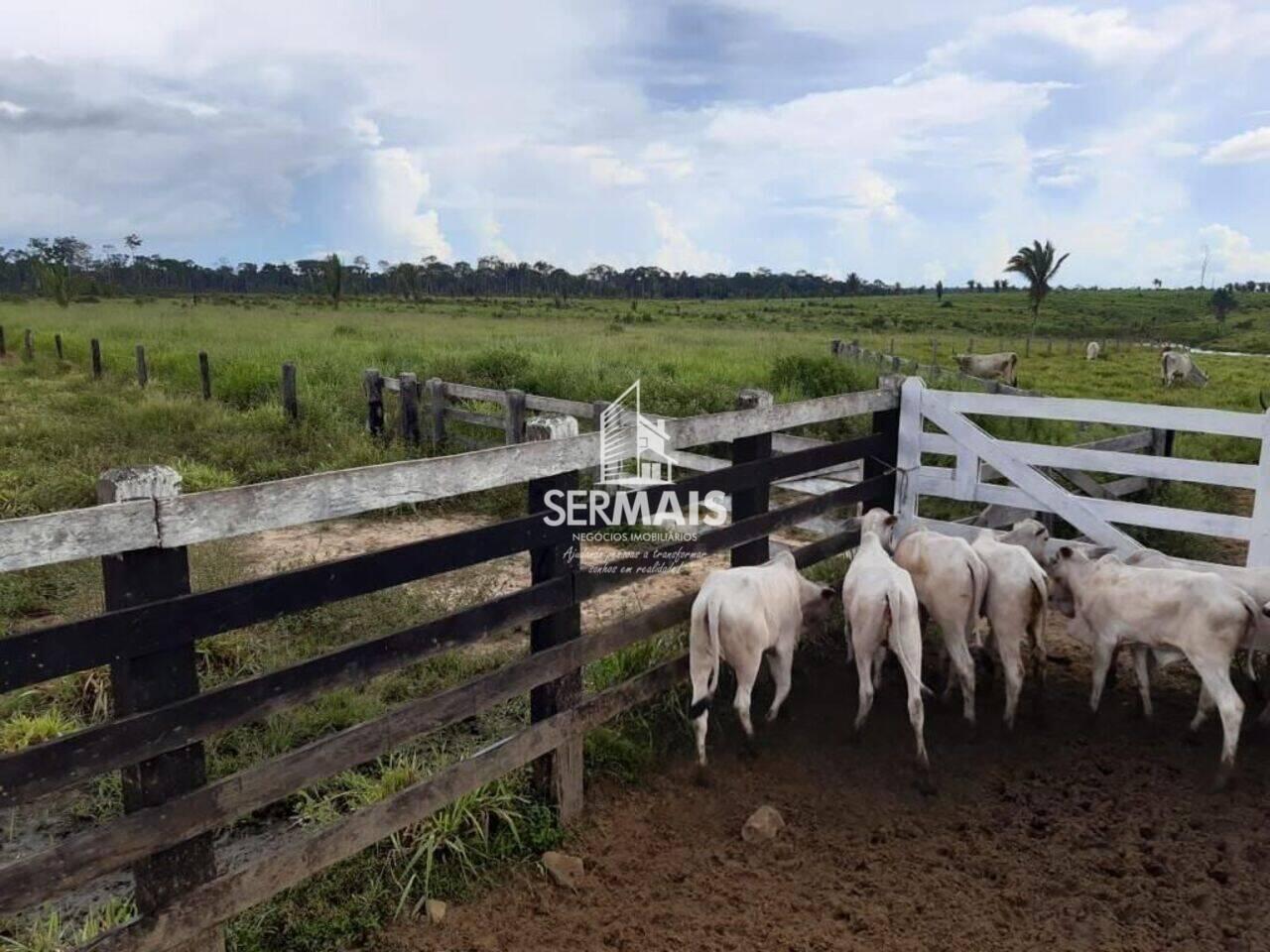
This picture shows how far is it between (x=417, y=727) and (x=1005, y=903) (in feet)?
7.40

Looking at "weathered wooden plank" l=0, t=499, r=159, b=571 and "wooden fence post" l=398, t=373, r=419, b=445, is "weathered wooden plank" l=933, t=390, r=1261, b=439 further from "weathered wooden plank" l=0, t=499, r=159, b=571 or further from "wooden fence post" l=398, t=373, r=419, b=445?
"wooden fence post" l=398, t=373, r=419, b=445

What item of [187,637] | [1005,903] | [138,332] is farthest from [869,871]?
[138,332]

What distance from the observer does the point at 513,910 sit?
3430 millimetres

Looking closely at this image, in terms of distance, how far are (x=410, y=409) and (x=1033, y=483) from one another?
857 centimetres

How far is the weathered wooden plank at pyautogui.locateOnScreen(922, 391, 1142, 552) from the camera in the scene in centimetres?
541

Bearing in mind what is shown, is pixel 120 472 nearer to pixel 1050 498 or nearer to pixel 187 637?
pixel 187 637

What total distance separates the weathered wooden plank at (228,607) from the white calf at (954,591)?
2240 millimetres

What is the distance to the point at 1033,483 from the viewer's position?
551 centimetres

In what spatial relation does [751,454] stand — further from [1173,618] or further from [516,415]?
[516,415]

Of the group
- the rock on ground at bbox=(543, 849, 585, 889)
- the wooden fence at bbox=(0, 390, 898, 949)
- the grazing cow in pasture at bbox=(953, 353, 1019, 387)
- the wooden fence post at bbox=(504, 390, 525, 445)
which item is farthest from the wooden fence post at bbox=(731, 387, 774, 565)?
the grazing cow in pasture at bbox=(953, 353, 1019, 387)

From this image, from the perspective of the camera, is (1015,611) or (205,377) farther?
(205,377)

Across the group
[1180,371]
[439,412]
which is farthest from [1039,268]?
[439,412]

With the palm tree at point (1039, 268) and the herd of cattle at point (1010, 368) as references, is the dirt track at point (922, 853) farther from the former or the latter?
the palm tree at point (1039, 268)

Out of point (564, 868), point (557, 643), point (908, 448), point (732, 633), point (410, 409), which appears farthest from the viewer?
point (410, 409)
